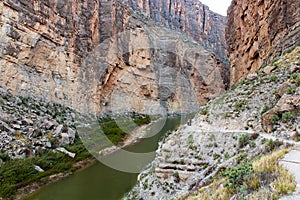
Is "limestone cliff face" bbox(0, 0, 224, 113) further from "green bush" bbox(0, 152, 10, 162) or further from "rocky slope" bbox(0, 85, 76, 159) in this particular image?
"green bush" bbox(0, 152, 10, 162)

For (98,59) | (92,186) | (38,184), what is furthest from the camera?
(98,59)

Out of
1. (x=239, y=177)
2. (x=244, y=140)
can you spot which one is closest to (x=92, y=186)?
(x=244, y=140)

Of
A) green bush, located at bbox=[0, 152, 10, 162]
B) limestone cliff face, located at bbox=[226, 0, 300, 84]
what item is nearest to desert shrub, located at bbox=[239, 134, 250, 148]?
limestone cliff face, located at bbox=[226, 0, 300, 84]

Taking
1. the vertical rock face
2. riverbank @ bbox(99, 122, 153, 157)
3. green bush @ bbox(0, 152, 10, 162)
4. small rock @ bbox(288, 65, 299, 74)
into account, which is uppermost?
the vertical rock face

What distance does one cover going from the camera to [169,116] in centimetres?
5088

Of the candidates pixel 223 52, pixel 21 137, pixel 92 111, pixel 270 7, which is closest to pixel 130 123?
pixel 92 111

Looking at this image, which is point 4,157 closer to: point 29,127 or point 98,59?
point 29,127

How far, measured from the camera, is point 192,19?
93812 mm

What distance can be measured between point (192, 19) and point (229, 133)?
3661 inches

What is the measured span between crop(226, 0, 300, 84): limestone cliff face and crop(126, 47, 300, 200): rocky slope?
393 cm

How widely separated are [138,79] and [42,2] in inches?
927

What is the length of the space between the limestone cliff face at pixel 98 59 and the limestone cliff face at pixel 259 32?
19248mm

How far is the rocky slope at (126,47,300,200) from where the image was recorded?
24.2 ft

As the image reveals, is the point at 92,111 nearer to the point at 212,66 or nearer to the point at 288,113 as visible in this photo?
the point at 288,113
